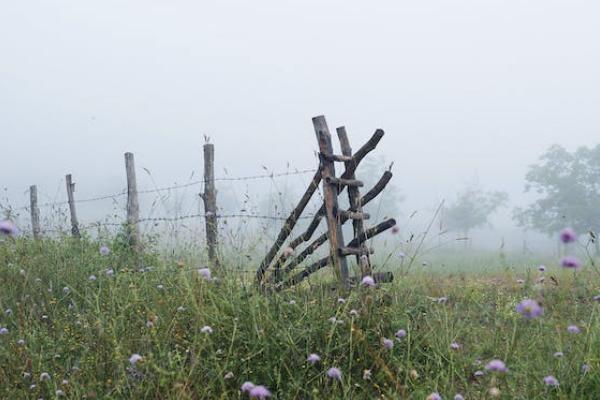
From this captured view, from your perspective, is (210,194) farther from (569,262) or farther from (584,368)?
(569,262)

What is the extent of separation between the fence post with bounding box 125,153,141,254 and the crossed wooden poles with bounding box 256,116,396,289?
3575mm

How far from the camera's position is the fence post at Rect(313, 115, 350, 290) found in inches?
233

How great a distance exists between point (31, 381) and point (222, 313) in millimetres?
1498

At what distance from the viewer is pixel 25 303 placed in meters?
6.20

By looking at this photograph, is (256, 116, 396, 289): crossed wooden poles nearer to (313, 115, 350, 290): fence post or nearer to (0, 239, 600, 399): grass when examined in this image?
(313, 115, 350, 290): fence post

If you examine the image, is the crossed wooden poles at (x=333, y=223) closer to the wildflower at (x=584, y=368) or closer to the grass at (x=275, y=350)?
the grass at (x=275, y=350)

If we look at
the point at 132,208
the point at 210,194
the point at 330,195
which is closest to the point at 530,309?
the point at 330,195

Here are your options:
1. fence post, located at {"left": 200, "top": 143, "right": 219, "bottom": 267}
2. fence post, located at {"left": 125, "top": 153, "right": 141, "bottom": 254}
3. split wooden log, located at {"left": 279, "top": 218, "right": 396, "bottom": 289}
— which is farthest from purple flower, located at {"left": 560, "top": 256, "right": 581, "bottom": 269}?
fence post, located at {"left": 125, "top": 153, "right": 141, "bottom": 254}

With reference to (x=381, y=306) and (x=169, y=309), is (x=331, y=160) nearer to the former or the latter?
(x=381, y=306)

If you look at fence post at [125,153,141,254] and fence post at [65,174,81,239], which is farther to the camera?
fence post at [65,174,81,239]

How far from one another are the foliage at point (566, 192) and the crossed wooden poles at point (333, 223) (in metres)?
50.7

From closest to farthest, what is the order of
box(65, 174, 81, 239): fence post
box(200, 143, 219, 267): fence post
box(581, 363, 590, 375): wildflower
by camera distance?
box(581, 363, 590, 375): wildflower
box(200, 143, 219, 267): fence post
box(65, 174, 81, 239): fence post

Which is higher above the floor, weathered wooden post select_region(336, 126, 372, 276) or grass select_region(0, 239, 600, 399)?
weathered wooden post select_region(336, 126, 372, 276)

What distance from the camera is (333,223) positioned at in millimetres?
6078
